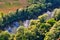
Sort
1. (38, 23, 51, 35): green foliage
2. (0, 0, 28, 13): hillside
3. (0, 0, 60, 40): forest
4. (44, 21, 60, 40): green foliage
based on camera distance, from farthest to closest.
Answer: (0, 0, 28, 13): hillside
(38, 23, 51, 35): green foliage
(0, 0, 60, 40): forest
(44, 21, 60, 40): green foliage

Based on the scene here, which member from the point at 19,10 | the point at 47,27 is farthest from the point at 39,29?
the point at 19,10

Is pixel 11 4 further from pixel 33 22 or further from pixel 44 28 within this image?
pixel 44 28

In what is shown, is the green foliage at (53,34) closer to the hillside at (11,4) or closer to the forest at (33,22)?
the forest at (33,22)

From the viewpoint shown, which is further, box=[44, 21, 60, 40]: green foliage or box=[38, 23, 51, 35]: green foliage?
box=[38, 23, 51, 35]: green foliage

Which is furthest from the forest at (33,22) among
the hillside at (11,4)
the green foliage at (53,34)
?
the hillside at (11,4)

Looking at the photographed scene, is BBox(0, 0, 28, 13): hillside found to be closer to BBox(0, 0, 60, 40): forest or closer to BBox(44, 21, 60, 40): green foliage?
BBox(0, 0, 60, 40): forest

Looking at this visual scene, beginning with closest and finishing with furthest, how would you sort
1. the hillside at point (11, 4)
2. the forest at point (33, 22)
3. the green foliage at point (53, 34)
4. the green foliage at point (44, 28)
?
the green foliage at point (53, 34)
the forest at point (33, 22)
the green foliage at point (44, 28)
the hillside at point (11, 4)

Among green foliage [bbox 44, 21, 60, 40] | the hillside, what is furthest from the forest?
the hillside

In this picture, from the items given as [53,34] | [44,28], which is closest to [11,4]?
[44,28]
